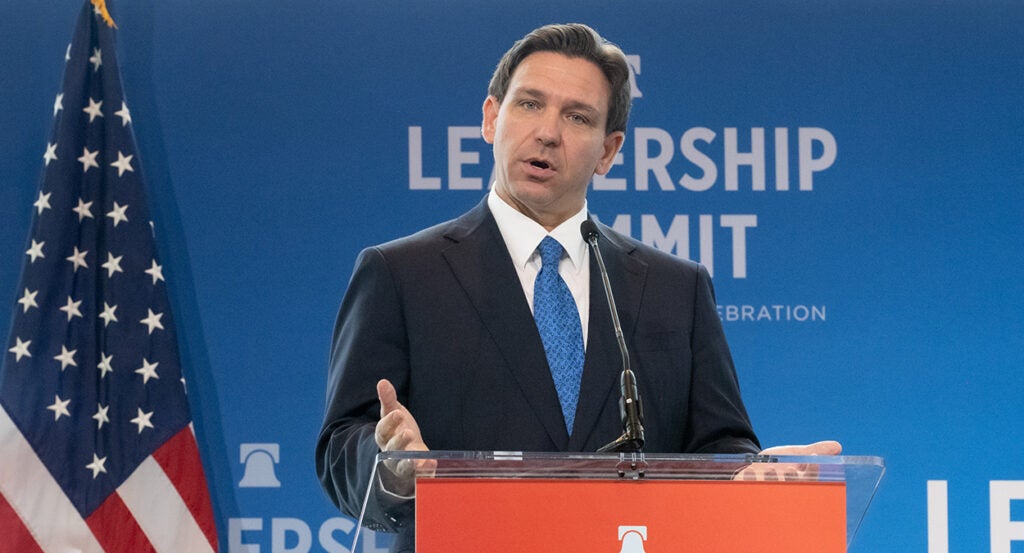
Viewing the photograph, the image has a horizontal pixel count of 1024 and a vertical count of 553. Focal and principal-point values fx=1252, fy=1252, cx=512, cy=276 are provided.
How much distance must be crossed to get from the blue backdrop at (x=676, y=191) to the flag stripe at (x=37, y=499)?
0.41m

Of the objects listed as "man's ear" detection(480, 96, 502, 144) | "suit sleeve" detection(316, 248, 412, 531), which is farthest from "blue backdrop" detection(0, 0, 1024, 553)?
"suit sleeve" detection(316, 248, 412, 531)

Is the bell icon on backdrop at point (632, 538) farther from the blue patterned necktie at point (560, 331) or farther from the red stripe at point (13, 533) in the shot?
the red stripe at point (13, 533)

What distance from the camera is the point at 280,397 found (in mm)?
3775

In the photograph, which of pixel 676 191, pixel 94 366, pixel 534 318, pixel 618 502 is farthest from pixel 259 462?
pixel 618 502

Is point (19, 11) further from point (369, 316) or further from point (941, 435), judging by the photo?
point (941, 435)

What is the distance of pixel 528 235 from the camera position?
7.77 ft

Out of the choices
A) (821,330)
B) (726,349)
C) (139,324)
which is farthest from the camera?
(821,330)

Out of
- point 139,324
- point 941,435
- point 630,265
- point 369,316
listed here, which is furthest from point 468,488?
point 941,435

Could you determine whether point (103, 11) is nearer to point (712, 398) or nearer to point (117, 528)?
point (117, 528)

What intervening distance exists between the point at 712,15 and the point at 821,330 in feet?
3.44

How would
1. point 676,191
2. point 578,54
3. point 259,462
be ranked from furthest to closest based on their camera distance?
point 676,191 < point 259,462 < point 578,54

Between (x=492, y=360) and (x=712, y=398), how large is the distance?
1.41 ft

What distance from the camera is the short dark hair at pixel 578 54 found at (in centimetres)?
246

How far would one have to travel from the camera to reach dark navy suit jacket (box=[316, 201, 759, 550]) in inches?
85.5
